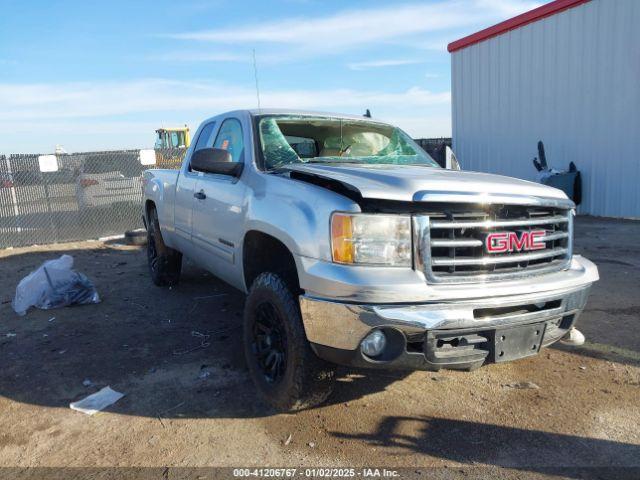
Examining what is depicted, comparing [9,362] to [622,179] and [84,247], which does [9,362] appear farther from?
[622,179]

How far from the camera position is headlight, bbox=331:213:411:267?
2631 mm

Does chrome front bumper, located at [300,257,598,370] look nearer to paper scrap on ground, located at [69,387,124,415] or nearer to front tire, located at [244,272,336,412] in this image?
front tire, located at [244,272,336,412]

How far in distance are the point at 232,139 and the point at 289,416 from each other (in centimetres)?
225

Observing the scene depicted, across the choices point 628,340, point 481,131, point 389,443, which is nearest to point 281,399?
point 389,443

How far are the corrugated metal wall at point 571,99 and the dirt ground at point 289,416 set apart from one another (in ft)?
24.9

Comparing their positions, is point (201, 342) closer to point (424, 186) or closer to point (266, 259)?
point (266, 259)

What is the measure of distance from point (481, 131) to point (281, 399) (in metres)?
13.4

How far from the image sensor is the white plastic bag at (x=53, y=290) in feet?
17.9

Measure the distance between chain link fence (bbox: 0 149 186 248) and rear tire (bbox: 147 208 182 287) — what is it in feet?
15.4

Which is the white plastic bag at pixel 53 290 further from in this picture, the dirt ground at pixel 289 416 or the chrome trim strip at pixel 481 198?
the chrome trim strip at pixel 481 198

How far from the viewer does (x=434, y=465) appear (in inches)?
104

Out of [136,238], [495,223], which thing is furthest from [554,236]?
[136,238]

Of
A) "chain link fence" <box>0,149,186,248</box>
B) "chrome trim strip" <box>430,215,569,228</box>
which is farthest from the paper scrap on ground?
"chain link fence" <box>0,149,186,248</box>

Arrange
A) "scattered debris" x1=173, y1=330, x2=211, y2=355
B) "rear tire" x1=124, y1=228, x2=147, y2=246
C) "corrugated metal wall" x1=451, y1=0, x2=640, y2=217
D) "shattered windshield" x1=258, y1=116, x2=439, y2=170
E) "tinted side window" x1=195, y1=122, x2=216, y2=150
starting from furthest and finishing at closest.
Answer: "corrugated metal wall" x1=451, y1=0, x2=640, y2=217 < "rear tire" x1=124, y1=228, x2=147, y2=246 < "tinted side window" x1=195, y1=122, x2=216, y2=150 < "scattered debris" x1=173, y1=330, x2=211, y2=355 < "shattered windshield" x1=258, y1=116, x2=439, y2=170
